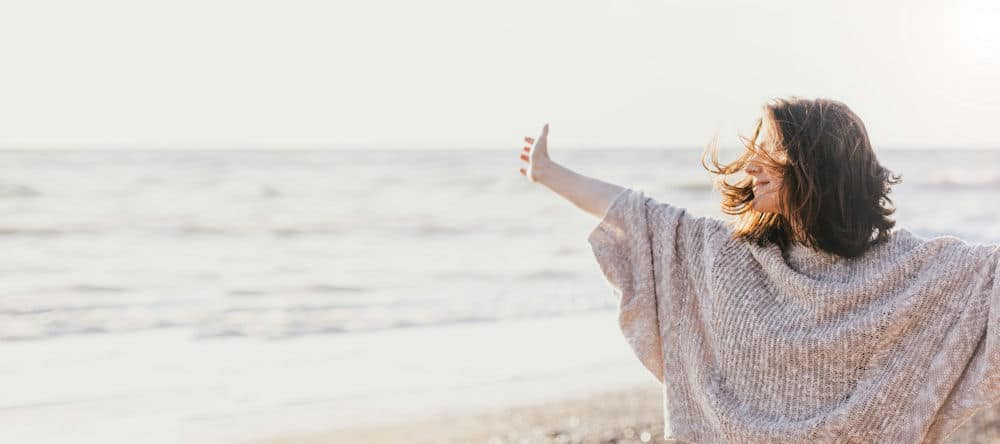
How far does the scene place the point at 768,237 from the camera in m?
2.29

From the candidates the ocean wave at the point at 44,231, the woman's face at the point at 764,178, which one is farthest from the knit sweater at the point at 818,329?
the ocean wave at the point at 44,231

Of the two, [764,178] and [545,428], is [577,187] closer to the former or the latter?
[764,178]

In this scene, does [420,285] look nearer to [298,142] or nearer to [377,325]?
[377,325]

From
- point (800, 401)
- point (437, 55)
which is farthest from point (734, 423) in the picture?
point (437, 55)

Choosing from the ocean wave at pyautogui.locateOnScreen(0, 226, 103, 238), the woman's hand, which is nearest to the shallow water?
the ocean wave at pyautogui.locateOnScreen(0, 226, 103, 238)

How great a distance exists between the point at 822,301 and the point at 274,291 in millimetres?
6816

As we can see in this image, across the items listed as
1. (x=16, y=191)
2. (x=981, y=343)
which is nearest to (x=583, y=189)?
(x=981, y=343)

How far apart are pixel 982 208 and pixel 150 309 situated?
15.8m

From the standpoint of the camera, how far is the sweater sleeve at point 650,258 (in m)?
2.36

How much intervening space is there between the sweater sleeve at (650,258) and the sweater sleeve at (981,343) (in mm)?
549

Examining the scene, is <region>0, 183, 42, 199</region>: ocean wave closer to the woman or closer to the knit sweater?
the knit sweater

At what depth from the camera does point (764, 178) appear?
7.32 feet

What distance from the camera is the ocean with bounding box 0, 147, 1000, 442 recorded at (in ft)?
16.9

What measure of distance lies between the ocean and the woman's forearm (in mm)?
2654
